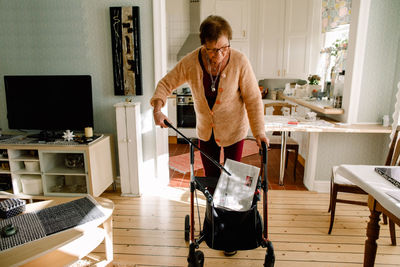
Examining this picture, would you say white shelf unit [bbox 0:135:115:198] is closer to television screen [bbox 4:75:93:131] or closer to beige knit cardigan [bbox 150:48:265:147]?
television screen [bbox 4:75:93:131]

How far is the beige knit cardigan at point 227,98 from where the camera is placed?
5.33 ft

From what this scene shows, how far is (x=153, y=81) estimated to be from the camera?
2777 mm

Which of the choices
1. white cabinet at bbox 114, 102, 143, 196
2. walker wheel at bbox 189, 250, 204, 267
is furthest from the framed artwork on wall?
walker wheel at bbox 189, 250, 204, 267

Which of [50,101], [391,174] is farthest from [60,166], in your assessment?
[391,174]

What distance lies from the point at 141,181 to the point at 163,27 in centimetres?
154

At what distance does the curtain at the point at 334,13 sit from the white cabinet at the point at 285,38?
1.14 ft

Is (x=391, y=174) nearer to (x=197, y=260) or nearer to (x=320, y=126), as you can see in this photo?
(x=197, y=260)

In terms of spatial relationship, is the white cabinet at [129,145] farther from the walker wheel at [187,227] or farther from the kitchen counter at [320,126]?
the kitchen counter at [320,126]

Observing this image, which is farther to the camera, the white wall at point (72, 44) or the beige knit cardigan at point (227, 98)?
the white wall at point (72, 44)

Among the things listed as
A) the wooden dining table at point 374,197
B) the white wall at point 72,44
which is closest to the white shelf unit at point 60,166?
the white wall at point 72,44

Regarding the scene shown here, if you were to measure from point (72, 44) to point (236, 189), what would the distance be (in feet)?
7.48

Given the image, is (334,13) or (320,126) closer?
(320,126)

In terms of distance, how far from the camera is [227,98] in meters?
1.66

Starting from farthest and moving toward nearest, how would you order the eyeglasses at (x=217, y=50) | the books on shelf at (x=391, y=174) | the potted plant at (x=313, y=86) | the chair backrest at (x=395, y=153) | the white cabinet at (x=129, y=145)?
1. the potted plant at (x=313, y=86)
2. the white cabinet at (x=129, y=145)
3. the chair backrest at (x=395, y=153)
4. the eyeglasses at (x=217, y=50)
5. the books on shelf at (x=391, y=174)
